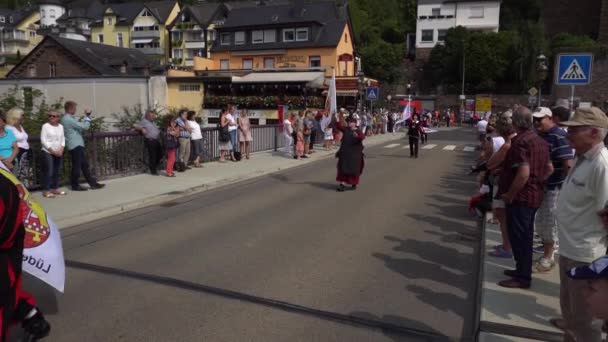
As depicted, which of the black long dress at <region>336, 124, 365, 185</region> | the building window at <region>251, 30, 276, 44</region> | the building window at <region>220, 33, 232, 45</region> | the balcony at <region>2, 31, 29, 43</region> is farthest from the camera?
the balcony at <region>2, 31, 29, 43</region>

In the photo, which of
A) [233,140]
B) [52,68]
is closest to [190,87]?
[52,68]

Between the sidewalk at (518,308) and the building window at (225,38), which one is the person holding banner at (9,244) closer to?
the sidewalk at (518,308)

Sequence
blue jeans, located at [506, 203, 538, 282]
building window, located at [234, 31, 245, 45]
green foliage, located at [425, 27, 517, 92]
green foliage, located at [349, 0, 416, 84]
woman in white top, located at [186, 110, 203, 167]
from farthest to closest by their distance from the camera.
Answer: green foliage, located at [349, 0, 416, 84] → green foliage, located at [425, 27, 517, 92] → building window, located at [234, 31, 245, 45] → woman in white top, located at [186, 110, 203, 167] → blue jeans, located at [506, 203, 538, 282]

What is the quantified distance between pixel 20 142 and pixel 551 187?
8.84 meters

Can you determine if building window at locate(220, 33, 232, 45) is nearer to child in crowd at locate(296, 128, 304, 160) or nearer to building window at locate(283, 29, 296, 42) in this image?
building window at locate(283, 29, 296, 42)

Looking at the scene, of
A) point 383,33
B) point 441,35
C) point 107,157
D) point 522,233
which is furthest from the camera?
point 383,33

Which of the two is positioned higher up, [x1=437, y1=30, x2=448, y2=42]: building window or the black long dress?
[x1=437, y1=30, x2=448, y2=42]: building window

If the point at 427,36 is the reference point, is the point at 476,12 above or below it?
above

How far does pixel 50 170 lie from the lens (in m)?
9.58

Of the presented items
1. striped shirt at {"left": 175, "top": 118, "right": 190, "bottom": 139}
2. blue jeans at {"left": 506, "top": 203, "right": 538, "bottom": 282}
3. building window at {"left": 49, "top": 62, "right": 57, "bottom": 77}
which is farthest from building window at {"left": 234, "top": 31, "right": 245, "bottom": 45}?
blue jeans at {"left": 506, "top": 203, "right": 538, "bottom": 282}

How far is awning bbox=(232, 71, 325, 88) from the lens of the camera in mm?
34406

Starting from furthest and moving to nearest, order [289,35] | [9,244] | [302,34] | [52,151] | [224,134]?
[289,35] → [302,34] → [224,134] → [52,151] → [9,244]

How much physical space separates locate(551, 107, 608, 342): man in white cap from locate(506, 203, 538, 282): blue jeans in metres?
1.36

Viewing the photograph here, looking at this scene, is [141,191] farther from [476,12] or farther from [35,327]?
[476,12]
